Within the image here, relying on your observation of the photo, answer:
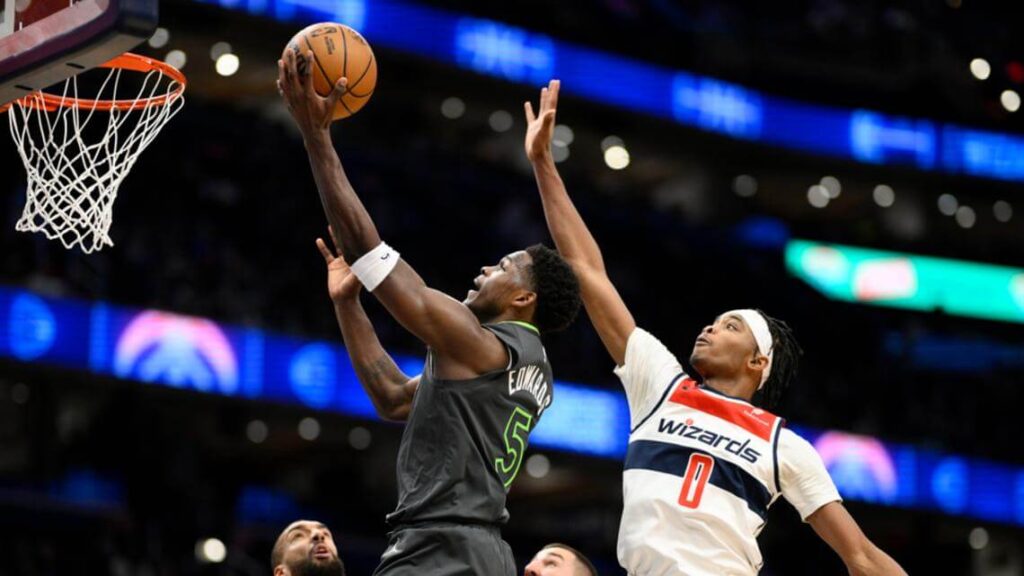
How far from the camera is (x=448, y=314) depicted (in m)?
4.69

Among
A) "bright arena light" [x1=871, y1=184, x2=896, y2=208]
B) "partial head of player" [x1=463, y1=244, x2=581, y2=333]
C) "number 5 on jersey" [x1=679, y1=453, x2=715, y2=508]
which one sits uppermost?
"bright arena light" [x1=871, y1=184, x2=896, y2=208]

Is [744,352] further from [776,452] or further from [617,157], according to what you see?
[617,157]

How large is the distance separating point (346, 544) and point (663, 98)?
992 cm

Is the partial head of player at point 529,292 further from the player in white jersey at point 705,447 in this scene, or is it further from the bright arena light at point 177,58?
the bright arena light at point 177,58

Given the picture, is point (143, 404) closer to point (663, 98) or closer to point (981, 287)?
point (663, 98)

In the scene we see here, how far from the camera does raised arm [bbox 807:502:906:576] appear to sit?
5227mm

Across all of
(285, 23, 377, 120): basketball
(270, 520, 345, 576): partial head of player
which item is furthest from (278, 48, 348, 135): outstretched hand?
(270, 520, 345, 576): partial head of player

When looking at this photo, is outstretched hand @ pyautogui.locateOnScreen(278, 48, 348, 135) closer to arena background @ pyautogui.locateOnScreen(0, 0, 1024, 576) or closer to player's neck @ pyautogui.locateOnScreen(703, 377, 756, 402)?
player's neck @ pyautogui.locateOnScreen(703, 377, 756, 402)

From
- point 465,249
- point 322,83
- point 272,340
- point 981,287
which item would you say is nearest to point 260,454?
point 465,249

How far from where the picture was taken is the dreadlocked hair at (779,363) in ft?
19.0

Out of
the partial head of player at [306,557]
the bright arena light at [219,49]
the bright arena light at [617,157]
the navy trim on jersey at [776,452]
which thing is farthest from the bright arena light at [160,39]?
the navy trim on jersey at [776,452]

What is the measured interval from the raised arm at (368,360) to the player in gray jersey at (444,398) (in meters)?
0.65

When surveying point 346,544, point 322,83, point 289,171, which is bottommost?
point 346,544

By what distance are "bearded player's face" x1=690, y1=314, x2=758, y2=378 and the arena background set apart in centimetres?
1009
